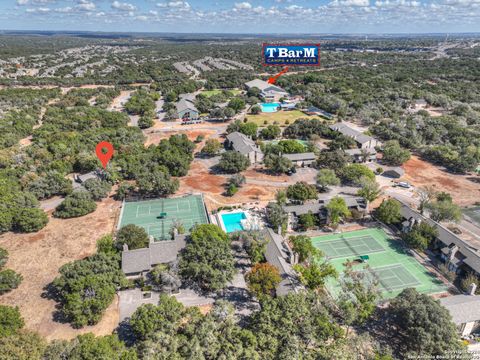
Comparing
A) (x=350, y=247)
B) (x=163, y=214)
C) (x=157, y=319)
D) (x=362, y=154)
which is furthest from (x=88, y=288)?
(x=362, y=154)

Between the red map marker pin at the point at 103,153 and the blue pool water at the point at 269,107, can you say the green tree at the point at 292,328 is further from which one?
the blue pool water at the point at 269,107

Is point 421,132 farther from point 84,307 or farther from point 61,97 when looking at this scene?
point 61,97

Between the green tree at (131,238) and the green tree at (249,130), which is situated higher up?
the green tree at (249,130)

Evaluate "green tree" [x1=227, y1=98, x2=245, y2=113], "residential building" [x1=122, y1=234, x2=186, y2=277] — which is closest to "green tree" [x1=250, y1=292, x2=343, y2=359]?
"residential building" [x1=122, y1=234, x2=186, y2=277]

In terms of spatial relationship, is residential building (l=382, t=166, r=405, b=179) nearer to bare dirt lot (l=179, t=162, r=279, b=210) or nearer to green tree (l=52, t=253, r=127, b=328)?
bare dirt lot (l=179, t=162, r=279, b=210)

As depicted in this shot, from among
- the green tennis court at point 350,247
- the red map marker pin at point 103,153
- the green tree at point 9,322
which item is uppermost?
the red map marker pin at point 103,153

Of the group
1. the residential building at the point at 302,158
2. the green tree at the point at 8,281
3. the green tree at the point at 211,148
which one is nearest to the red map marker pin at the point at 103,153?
the green tree at the point at 211,148
